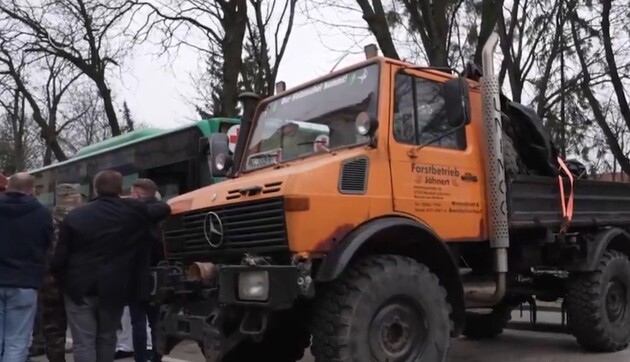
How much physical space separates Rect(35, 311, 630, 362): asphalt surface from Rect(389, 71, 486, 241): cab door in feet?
6.52

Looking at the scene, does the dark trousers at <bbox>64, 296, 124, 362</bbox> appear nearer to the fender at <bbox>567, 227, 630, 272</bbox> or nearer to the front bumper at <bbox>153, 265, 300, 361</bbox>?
the front bumper at <bbox>153, 265, 300, 361</bbox>

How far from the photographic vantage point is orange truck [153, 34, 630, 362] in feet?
18.4

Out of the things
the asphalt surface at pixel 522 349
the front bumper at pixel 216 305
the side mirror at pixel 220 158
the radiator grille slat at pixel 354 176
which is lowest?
the asphalt surface at pixel 522 349

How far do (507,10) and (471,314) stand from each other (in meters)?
12.9

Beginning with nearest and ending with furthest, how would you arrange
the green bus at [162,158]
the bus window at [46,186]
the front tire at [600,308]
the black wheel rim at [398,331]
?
the black wheel rim at [398,331] → the front tire at [600,308] → the green bus at [162,158] → the bus window at [46,186]

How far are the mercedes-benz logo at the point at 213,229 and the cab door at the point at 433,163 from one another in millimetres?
1368

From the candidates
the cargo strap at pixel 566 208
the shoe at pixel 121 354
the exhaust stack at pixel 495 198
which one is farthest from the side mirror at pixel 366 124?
the shoe at pixel 121 354

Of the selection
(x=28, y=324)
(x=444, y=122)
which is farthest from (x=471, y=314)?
(x=28, y=324)

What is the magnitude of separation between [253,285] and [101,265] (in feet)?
4.77

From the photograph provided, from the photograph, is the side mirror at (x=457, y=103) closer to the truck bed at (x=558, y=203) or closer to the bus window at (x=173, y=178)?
the truck bed at (x=558, y=203)

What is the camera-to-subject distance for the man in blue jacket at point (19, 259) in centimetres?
625

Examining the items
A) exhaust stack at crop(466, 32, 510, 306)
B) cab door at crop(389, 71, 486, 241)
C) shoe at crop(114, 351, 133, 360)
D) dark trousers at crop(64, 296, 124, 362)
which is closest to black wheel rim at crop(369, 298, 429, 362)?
cab door at crop(389, 71, 486, 241)

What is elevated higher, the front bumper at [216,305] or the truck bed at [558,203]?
the truck bed at [558,203]

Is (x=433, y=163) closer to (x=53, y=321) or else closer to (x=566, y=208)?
(x=566, y=208)
